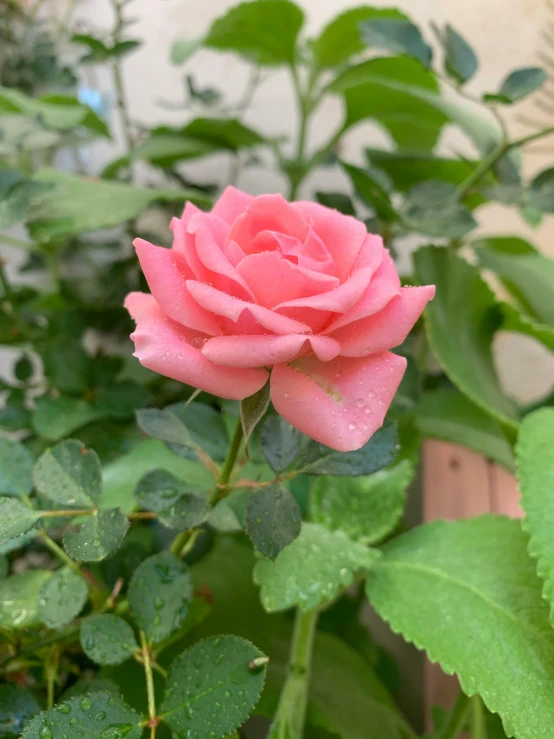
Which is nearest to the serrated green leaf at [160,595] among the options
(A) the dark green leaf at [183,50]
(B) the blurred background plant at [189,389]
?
(B) the blurred background plant at [189,389]

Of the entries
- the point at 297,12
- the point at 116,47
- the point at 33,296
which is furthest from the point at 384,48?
the point at 33,296

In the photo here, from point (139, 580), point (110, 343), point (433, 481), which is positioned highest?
point (139, 580)

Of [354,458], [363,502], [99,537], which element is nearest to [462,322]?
[363,502]

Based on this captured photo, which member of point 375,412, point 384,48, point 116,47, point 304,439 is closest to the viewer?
point 375,412

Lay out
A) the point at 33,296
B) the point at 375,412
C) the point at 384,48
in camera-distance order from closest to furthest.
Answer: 1. the point at 375,412
2. the point at 384,48
3. the point at 33,296

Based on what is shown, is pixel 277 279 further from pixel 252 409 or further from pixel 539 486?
pixel 539 486

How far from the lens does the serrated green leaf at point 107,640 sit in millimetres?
281

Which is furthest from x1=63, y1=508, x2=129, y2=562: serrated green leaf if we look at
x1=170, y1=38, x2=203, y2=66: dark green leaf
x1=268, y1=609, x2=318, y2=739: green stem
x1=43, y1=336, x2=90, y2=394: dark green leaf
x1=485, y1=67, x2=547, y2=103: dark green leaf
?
x1=170, y1=38, x2=203, y2=66: dark green leaf

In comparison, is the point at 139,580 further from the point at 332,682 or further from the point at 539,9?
the point at 539,9

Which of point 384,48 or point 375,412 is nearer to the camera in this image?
point 375,412

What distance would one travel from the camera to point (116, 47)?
0.62 meters

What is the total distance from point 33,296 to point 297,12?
48cm

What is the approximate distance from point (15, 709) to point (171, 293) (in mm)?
258

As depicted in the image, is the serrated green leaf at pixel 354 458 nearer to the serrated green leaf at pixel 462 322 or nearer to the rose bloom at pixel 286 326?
the rose bloom at pixel 286 326
